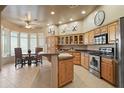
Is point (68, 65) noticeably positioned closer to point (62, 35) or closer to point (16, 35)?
point (62, 35)

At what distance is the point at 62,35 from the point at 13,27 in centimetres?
359

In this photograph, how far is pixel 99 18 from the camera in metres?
6.08

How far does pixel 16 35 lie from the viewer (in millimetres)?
10617

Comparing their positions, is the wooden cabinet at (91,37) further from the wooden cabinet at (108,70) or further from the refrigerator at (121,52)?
the refrigerator at (121,52)

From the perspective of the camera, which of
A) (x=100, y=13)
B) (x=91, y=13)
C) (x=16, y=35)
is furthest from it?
(x=16, y=35)

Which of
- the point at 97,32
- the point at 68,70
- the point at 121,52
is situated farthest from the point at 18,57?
the point at 121,52

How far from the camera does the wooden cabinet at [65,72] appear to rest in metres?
3.93

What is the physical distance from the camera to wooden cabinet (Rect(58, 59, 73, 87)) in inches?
155

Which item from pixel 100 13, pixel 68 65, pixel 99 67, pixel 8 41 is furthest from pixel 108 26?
pixel 8 41

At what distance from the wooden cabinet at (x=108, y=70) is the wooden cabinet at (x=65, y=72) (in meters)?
1.22

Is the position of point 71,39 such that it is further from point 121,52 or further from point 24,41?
point 121,52

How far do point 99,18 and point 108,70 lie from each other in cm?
256

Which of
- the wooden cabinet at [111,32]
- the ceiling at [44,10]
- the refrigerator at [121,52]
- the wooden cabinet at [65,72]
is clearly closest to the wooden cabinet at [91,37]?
the ceiling at [44,10]

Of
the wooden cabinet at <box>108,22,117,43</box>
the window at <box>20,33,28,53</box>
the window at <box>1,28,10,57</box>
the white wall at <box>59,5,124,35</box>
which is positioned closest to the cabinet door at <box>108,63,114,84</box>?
the wooden cabinet at <box>108,22,117,43</box>
